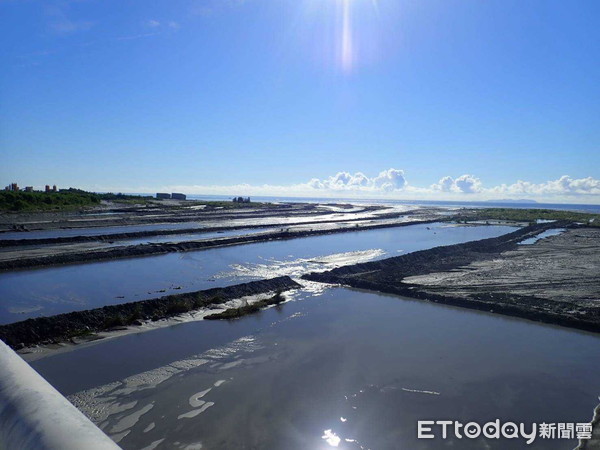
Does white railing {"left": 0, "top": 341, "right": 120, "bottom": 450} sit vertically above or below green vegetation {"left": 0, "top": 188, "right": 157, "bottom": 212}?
below

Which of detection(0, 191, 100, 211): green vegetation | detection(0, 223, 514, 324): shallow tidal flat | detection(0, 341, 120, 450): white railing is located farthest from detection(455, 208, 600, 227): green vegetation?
detection(0, 341, 120, 450): white railing

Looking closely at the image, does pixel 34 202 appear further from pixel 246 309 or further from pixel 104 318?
pixel 246 309

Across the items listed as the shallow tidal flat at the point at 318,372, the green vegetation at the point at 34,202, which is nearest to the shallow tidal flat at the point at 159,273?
the shallow tidal flat at the point at 318,372

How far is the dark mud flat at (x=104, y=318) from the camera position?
8547 mm

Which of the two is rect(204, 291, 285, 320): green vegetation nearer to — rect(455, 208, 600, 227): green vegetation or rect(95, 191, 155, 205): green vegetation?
rect(455, 208, 600, 227): green vegetation

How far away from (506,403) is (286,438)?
3.63m

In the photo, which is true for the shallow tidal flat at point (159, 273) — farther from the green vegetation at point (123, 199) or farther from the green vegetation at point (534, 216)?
the green vegetation at point (123, 199)

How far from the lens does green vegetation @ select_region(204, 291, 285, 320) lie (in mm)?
10742

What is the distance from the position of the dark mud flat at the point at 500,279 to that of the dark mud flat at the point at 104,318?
4.77 metres

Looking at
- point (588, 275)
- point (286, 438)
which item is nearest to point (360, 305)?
point (286, 438)

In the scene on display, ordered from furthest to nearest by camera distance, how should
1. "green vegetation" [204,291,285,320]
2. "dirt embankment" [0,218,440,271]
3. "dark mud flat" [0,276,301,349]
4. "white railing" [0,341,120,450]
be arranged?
"dirt embankment" [0,218,440,271]
"green vegetation" [204,291,285,320]
"dark mud flat" [0,276,301,349]
"white railing" [0,341,120,450]

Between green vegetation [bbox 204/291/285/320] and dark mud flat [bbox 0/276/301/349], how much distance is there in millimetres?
297

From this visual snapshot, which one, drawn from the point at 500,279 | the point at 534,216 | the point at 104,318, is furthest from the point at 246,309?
the point at 534,216

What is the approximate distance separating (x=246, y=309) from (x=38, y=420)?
31.4 feet
